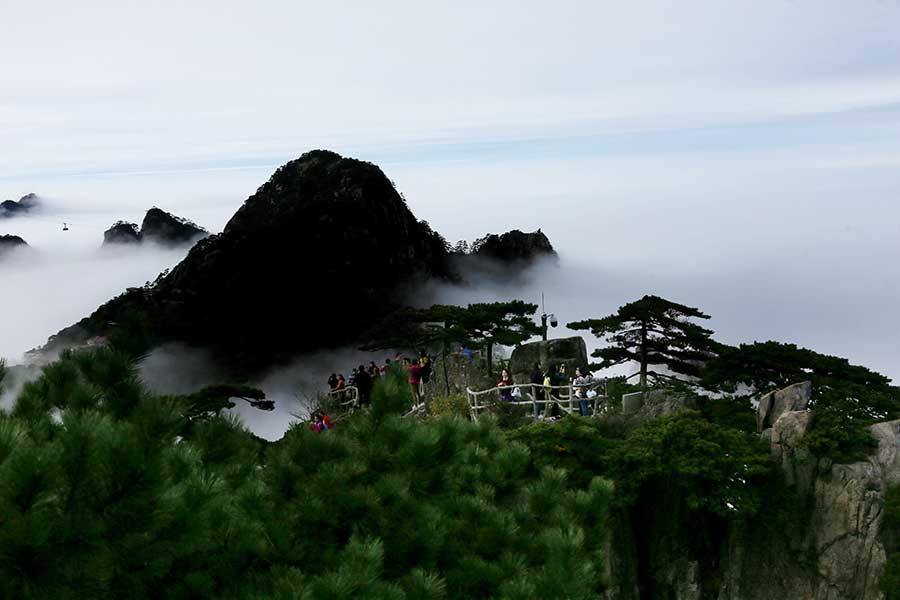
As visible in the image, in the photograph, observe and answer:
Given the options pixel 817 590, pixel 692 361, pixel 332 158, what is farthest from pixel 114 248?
pixel 817 590

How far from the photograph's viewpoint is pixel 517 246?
118 metres

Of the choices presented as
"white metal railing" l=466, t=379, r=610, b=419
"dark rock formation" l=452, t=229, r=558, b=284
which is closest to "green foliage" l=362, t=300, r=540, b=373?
"white metal railing" l=466, t=379, r=610, b=419

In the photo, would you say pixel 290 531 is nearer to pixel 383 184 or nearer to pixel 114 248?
pixel 383 184

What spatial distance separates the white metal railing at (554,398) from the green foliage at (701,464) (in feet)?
7.14

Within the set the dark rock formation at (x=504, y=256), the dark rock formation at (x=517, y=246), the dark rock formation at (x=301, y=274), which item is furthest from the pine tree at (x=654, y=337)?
the dark rock formation at (x=517, y=246)

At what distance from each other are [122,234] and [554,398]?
163790 millimetres

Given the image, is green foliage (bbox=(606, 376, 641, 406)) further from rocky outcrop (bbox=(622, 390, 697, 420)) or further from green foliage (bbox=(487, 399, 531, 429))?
green foliage (bbox=(487, 399, 531, 429))

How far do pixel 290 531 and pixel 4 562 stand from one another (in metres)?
2.25

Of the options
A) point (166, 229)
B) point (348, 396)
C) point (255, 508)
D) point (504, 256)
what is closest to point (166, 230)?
point (166, 229)

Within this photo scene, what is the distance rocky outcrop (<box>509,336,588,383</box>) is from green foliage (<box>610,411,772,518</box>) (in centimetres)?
1041

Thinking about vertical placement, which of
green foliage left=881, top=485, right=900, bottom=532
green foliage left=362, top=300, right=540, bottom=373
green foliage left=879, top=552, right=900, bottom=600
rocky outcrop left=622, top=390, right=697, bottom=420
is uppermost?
green foliage left=362, top=300, right=540, bottom=373

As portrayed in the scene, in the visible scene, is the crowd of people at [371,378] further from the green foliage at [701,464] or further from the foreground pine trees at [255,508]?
the foreground pine trees at [255,508]

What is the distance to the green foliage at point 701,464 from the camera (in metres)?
19.9

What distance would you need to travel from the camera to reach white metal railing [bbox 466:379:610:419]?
2275 cm
